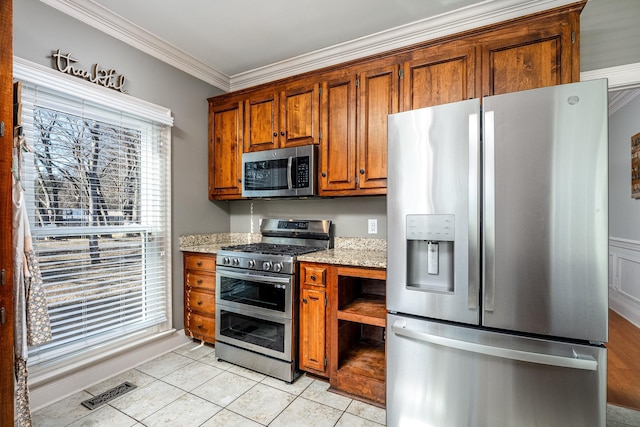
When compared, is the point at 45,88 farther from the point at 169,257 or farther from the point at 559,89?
the point at 559,89

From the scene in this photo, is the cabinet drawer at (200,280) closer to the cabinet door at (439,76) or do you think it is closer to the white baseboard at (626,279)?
the cabinet door at (439,76)

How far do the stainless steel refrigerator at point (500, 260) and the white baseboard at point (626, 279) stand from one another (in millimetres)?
3509

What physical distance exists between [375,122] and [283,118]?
0.86m

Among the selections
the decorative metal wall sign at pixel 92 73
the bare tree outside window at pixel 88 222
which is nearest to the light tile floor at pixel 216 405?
the bare tree outside window at pixel 88 222

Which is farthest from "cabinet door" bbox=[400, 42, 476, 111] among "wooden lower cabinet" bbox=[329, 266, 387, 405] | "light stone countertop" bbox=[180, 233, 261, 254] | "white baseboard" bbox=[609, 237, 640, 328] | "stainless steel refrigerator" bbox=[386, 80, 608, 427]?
"white baseboard" bbox=[609, 237, 640, 328]

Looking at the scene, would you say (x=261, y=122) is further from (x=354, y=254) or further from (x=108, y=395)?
(x=108, y=395)

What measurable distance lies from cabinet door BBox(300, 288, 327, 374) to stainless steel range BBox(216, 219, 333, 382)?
0.06m

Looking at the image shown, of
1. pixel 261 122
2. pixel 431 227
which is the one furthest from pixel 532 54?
pixel 261 122

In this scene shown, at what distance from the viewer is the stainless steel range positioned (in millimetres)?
2260

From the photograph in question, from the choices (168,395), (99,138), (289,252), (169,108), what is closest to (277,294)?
(289,252)

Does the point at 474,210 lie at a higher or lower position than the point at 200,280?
higher

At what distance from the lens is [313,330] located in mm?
2217

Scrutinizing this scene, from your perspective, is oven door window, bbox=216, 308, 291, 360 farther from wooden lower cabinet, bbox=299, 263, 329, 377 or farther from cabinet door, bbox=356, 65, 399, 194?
cabinet door, bbox=356, 65, 399, 194

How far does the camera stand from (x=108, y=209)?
2367 mm
